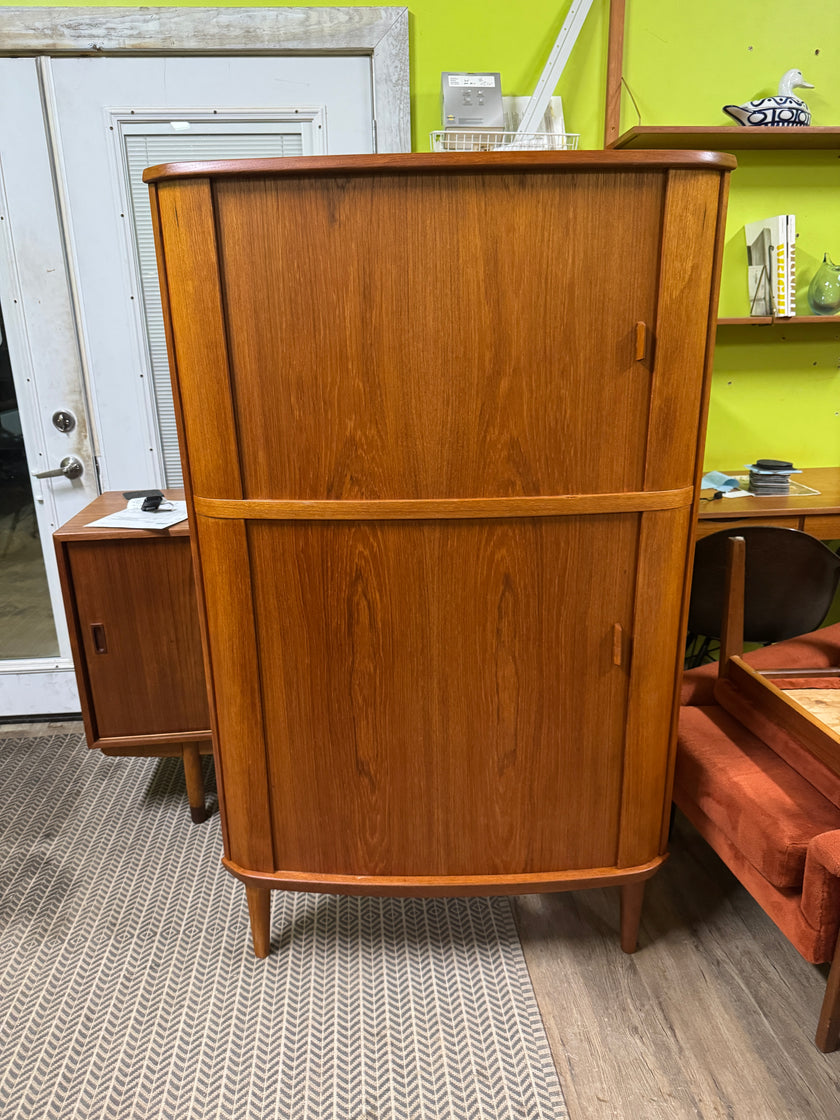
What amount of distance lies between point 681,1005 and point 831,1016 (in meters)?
0.28

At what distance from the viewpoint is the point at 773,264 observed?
232cm

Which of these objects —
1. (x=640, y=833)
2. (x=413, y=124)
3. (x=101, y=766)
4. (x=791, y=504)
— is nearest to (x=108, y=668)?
(x=101, y=766)

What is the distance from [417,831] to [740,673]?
0.78 m

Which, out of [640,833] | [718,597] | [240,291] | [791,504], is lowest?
[640,833]

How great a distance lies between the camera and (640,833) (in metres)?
1.49

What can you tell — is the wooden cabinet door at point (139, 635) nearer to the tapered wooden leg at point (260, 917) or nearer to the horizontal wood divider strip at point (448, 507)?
the tapered wooden leg at point (260, 917)

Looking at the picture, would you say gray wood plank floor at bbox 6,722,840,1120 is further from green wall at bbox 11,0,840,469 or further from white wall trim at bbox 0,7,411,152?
white wall trim at bbox 0,7,411,152

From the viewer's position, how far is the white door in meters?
2.15

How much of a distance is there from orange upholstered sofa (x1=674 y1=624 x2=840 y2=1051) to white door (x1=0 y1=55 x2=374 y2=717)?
5.75 ft

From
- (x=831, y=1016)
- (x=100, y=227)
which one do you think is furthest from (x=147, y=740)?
(x=831, y=1016)

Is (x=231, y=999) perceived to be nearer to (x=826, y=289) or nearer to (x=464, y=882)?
(x=464, y=882)

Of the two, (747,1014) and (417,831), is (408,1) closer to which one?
(417,831)

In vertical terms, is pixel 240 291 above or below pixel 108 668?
above

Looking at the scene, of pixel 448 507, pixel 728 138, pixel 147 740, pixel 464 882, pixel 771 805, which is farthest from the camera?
pixel 728 138
